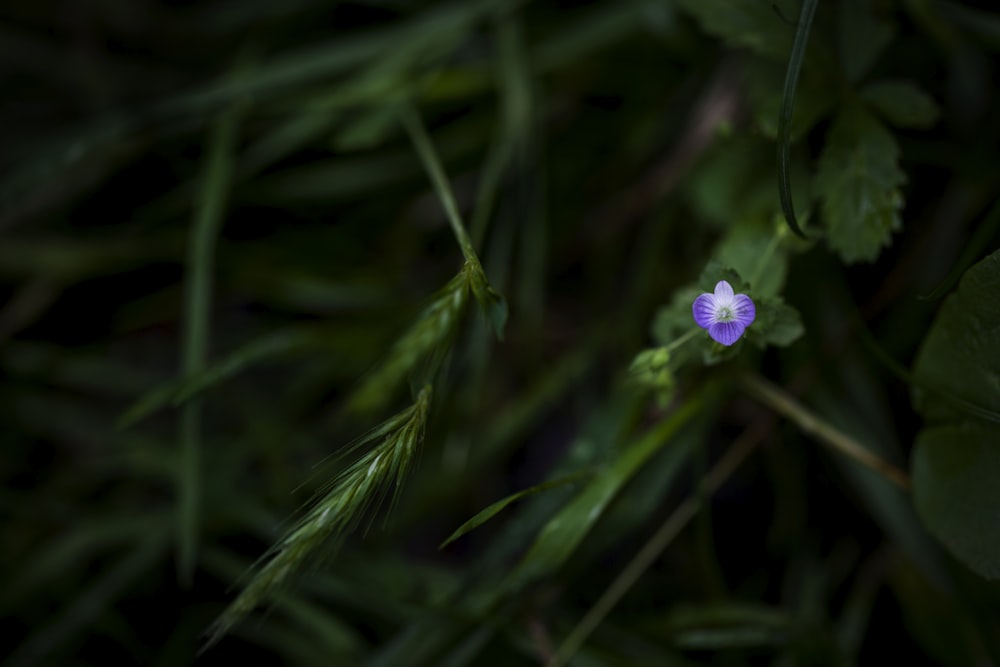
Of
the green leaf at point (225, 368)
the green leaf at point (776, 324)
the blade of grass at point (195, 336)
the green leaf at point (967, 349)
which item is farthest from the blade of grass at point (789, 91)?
the blade of grass at point (195, 336)

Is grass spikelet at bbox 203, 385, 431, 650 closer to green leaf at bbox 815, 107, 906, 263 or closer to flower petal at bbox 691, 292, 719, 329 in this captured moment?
flower petal at bbox 691, 292, 719, 329

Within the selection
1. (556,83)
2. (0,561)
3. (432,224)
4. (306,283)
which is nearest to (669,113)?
(556,83)

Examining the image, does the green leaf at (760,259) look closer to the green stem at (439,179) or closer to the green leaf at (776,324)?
the green leaf at (776,324)

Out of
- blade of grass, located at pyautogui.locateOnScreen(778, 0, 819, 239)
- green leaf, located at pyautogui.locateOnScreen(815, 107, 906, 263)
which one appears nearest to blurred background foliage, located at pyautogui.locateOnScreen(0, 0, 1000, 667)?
green leaf, located at pyautogui.locateOnScreen(815, 107, 906, 263)

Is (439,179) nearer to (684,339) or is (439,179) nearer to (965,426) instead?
(684,339)

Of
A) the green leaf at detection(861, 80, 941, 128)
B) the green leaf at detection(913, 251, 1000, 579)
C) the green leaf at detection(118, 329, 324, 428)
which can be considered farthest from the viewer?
the green leaf at detection(118, 329, 324, 428)
